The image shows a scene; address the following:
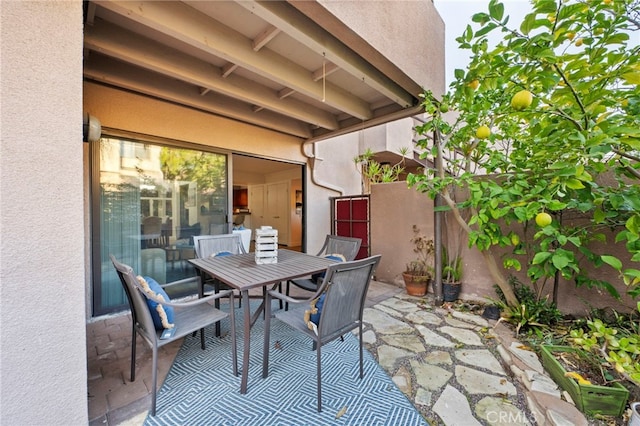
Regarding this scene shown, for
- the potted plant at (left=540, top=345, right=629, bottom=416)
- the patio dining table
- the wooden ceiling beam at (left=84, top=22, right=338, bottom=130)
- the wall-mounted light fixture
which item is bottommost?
the potted plant at (left=540, top=345, right=629, bottom=416)

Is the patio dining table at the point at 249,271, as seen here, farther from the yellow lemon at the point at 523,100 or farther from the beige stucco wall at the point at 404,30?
the beige stucco wall at the point at 404,30

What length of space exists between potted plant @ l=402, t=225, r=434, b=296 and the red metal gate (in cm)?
96

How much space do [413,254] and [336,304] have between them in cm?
271

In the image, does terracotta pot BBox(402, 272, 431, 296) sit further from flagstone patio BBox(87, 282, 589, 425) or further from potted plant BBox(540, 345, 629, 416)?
potted plant BBox(540, 345, 629, 416)

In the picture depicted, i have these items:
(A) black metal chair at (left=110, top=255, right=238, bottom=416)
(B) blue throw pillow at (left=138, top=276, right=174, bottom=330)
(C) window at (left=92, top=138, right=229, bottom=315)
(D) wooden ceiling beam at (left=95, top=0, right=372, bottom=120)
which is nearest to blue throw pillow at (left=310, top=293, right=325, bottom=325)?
(A) black metal chair at (left=110, top=255, right=238, bottom=416)

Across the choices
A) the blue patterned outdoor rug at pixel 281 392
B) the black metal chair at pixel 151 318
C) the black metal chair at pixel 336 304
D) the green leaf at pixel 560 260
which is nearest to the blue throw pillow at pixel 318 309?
the black metal chair at pixel 336 304

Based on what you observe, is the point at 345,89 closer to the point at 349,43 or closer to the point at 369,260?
the point at 349,43

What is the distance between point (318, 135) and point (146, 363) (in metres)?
4.01

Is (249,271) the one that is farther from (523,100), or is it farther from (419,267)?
(419,267)

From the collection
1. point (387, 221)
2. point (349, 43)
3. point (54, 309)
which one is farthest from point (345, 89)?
point (54, 309)

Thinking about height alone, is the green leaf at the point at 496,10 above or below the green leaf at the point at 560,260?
above

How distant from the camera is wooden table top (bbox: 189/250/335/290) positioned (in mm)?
1868

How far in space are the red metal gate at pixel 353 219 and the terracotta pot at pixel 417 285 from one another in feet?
3.67

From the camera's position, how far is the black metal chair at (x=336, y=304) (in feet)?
5.26
